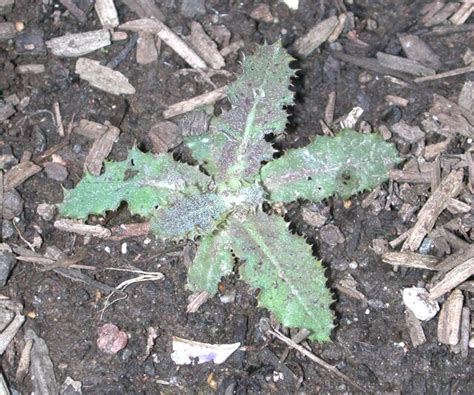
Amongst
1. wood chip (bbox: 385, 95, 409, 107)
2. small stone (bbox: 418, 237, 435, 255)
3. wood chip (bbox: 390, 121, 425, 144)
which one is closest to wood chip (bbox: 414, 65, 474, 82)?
wood chip (bbox: 385, 95, 409, 107)

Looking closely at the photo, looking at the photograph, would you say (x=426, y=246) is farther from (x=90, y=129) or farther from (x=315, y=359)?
(x=90, y=129)

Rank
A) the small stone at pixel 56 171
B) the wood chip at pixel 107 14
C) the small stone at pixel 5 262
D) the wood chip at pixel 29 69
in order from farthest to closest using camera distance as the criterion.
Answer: the wood chip at pixel 107 14 → the wood chip at pixel 29 69 → the small stone at pixel 56 171 → the small stone at pixel 5 262

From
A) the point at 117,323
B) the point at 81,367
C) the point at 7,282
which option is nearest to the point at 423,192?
the point at 117,323

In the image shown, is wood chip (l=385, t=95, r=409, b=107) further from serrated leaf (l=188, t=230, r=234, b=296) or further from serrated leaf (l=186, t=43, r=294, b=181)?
serrated leaf (l=188, t=230, r=234, b=296)

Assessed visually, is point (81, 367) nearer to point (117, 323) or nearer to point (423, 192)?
point (117, 323)

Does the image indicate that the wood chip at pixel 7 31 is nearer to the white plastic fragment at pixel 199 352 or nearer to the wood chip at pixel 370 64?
the wood chip at pixel 370 64

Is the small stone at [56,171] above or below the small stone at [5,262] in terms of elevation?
above

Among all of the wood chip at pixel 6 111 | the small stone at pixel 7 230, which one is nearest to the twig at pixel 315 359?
the small stone at pixel 7 230
